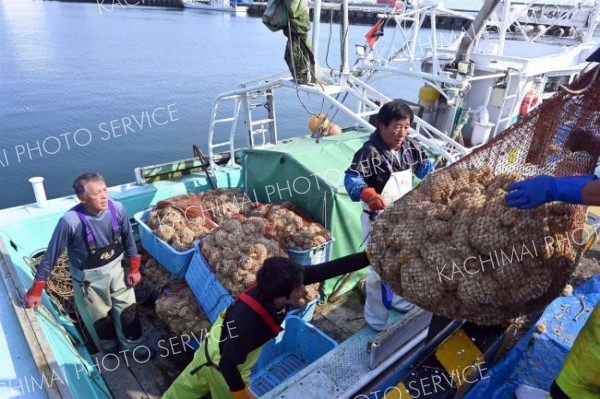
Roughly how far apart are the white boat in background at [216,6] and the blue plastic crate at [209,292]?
181 ft

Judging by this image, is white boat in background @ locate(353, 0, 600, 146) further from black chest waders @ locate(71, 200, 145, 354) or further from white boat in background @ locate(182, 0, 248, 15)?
white boat in background @ locate(182, 0, 248, 15)

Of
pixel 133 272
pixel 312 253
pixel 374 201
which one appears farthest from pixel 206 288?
pixel 374 201

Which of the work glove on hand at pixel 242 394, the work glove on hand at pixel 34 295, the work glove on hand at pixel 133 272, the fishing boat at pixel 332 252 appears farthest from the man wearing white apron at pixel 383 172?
the work glove on hand at pixel 34 295

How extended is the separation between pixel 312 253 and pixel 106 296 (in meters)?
1.94

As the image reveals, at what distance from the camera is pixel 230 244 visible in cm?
396

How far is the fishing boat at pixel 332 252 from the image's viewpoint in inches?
102

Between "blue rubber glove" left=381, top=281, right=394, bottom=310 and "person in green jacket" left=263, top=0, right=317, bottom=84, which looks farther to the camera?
"person in green jacket" left=263, top=0, right=317, bottom=84

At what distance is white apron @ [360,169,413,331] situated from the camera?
3297mm

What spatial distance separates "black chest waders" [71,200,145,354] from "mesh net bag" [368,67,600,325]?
2438 millimetres

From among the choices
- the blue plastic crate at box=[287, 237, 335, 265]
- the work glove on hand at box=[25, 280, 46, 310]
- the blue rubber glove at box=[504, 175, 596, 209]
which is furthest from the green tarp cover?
the work glove on hand at box=[25, 280, 46, 310]

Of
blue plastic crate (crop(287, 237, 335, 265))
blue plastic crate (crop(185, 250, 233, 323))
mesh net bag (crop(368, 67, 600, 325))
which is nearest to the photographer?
mesh net bag (crop(368, 67, 600, 325))

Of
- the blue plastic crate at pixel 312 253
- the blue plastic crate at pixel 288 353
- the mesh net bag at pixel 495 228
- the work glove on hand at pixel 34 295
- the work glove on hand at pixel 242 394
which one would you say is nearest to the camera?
the mesh net bag at pixel 495 228

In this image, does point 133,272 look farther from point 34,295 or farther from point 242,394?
point 242,394

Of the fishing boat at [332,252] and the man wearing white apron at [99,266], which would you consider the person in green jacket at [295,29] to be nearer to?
the fishing boat at [332,252]
